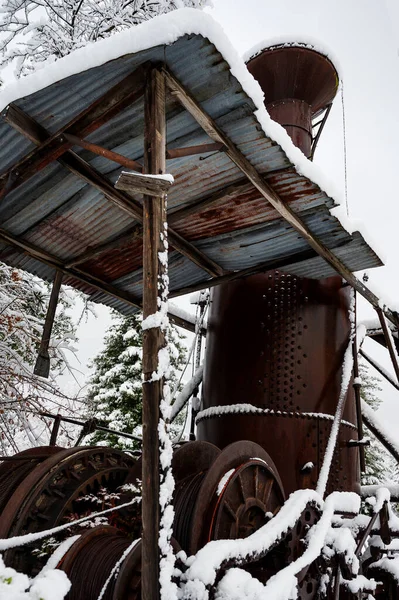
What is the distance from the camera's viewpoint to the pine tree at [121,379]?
56.0 feet

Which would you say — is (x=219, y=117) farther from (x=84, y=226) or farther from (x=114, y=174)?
(x=84, y=226)

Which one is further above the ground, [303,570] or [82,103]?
[82,103]

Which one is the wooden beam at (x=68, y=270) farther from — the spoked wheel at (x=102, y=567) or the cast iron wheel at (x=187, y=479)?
the spoked wheel at (x=102, y=567)

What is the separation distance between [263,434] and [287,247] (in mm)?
2234

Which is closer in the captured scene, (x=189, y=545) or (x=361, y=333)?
(x=189, y=545)

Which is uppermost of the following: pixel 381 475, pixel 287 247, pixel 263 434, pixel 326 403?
pixel 287 247

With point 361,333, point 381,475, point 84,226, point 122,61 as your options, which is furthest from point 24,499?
point 381,475

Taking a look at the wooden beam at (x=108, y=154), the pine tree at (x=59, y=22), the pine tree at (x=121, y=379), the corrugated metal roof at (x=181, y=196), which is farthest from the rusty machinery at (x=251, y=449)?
the pine tree at (x=121, y=379)

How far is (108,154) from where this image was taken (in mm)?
3863

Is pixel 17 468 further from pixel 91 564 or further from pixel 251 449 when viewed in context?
pixel 251 449

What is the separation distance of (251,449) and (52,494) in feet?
6.20

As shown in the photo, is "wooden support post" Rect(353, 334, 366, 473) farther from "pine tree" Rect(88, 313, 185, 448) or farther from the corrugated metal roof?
"pine tree" Rect(88, 313, 185, 448)

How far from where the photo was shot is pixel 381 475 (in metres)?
20.5

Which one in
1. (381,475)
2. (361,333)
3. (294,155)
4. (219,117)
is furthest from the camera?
(381,475)
